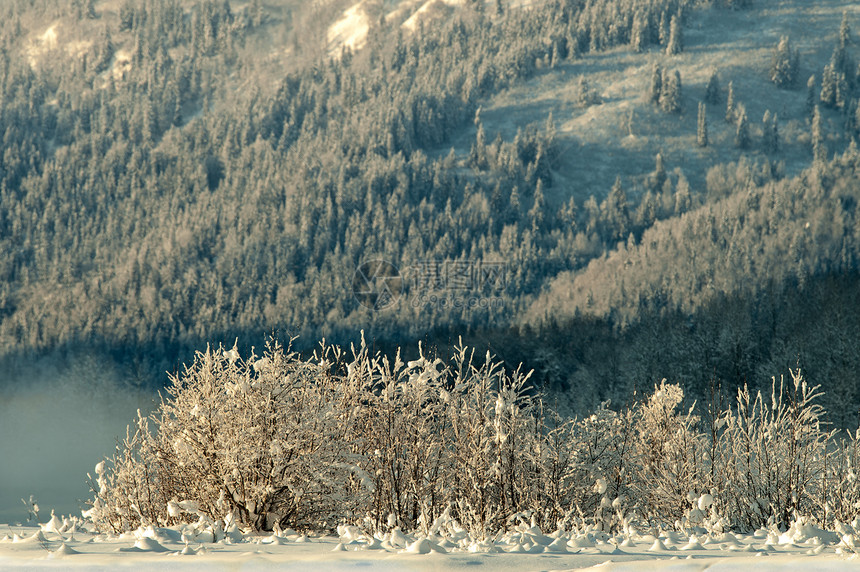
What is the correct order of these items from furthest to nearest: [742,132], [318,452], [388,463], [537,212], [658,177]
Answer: [742,132], [658,177], [537,212], [388,463], [318,452]

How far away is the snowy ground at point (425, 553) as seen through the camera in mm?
8375

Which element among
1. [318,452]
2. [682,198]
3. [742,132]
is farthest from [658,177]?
[318,452]

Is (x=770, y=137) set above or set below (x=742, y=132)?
below

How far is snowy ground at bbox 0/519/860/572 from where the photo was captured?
8.38m

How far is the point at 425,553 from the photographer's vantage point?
894 cm

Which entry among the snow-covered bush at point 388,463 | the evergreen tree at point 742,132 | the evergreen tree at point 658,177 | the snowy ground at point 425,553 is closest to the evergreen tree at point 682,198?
the evergreen tree at point 658,177

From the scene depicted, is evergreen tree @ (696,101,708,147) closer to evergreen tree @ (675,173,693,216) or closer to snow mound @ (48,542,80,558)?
evergreen tree @ (675,173,693,216)

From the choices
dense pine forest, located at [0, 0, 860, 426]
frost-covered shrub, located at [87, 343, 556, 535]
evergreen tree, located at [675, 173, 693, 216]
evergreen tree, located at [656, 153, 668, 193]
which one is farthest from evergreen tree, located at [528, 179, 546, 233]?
frost-covered shrub, located at [87, 343, 556, 535]

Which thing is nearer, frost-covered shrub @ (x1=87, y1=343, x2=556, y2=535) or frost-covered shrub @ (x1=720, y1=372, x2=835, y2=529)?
frost-covered shrub @ (x1=87, y1=343, x2=556, y2=535)

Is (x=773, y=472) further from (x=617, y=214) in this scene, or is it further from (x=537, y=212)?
(x=537, y=212)

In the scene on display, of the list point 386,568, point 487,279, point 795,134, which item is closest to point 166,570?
point 386,568

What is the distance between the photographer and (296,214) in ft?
586

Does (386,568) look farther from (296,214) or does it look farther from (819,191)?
(296,214)

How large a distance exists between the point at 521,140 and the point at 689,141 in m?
36.3
